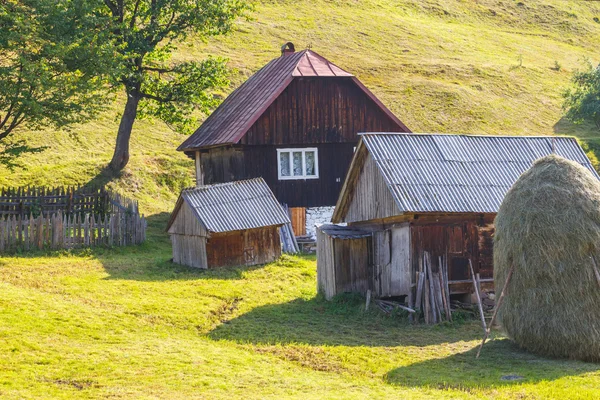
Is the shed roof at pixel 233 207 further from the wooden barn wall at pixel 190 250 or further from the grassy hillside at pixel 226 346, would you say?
the grassy hillside at pixel 226 346

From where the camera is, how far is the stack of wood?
22.1m

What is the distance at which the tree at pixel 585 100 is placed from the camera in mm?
58469

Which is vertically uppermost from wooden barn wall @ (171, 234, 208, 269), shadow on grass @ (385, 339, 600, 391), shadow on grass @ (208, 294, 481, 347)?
wooden barn wall @ (171, 234, 208, 269)

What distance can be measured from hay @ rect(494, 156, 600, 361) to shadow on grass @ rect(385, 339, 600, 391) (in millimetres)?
496

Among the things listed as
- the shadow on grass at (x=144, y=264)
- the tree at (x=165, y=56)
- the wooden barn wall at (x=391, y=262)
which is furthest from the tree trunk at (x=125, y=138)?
the wooden barn wall at (x=391, y=262)

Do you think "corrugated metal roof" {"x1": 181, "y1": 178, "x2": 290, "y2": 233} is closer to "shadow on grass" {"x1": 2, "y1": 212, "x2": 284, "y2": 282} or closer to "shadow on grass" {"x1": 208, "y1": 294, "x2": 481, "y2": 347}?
"shadow on grass" {"x1": 2, "y1": 212, "x2": 284, "y2": 282}

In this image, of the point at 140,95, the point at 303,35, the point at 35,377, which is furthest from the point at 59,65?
the point at 303,35

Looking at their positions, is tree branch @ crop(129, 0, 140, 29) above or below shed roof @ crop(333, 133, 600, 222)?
above

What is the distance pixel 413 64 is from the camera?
71.4 metres

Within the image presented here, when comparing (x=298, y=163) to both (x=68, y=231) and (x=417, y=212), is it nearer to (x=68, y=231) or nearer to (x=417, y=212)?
(x=68, y=231)

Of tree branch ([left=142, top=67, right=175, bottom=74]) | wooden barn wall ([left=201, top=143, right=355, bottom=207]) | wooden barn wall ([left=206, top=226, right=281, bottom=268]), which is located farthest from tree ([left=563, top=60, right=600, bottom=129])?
wooden barn wall ([left=206, top=226, right=281, bottom=268])

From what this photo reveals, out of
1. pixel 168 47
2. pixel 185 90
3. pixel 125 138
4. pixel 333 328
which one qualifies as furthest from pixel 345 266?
pixel 168 47

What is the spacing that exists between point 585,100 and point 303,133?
3011 cm

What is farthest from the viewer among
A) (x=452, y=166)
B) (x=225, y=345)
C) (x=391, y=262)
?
(x=452, y=166)
